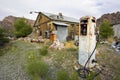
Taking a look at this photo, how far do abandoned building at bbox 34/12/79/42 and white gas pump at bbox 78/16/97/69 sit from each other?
12967mm

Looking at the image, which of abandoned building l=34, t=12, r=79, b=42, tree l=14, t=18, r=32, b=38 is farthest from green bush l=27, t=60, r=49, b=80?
tree l=14, t=18, r=32, b=38

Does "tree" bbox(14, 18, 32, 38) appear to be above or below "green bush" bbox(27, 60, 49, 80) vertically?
above

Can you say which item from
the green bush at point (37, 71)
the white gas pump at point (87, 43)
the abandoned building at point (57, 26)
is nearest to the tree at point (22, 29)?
the abandoned building at point (57, 26)

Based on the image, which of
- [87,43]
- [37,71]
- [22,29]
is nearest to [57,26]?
[22,29]

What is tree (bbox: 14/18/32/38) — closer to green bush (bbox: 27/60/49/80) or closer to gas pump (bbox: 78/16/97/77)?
gas pump (bbox: 78/16/97/77)

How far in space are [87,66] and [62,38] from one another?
15.3 m

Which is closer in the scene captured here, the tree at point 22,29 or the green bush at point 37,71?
the green bush at point 37,71

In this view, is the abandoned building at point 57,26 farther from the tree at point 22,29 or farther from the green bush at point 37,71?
the green bush at point 37,71

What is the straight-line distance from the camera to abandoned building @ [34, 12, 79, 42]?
25.7 metres

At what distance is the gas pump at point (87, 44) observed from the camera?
35.1ft

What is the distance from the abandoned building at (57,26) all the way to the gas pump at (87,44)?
1297 centimetres

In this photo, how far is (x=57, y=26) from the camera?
25.8 metres

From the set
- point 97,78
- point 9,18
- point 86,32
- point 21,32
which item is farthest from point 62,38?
point 9,18

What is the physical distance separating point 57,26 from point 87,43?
604 inches
